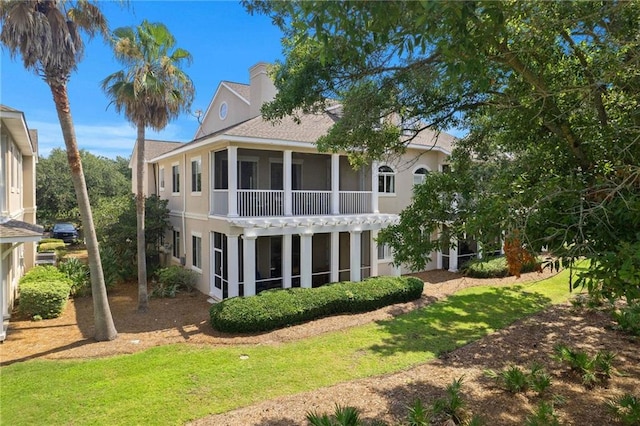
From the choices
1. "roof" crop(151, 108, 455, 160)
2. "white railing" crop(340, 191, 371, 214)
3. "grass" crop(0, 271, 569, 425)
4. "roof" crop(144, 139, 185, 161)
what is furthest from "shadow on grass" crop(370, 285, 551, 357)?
"roof" crop(144, 139, 185, 161)

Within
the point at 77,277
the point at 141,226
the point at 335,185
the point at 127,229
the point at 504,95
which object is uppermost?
the point at 504,95

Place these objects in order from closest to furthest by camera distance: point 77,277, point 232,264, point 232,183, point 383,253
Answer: point 232,264
point 232,183
point 77,277
point 383,253

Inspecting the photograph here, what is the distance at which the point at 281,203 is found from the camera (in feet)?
47.0

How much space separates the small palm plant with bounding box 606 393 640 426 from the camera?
5.61m

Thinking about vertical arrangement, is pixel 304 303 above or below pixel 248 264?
below

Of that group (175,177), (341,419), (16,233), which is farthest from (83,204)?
(175,177)

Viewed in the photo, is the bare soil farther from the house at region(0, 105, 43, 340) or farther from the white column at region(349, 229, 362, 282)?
the white column at region(349, 229, 362, 282)

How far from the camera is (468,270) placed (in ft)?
58.2

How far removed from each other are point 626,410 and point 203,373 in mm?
7733

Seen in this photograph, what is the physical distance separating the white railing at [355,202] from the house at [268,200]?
1.8 inches

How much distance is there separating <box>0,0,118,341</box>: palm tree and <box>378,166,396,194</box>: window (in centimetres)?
1219

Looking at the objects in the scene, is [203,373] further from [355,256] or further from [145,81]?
[145,81]

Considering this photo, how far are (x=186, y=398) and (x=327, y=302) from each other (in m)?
5.61

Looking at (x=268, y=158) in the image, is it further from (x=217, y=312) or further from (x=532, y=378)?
(x=532, y=378)
